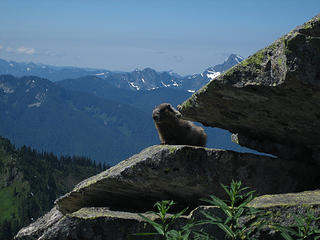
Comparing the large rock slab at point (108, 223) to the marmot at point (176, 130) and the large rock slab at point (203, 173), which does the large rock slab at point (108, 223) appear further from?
the marmot at point (176, 130)

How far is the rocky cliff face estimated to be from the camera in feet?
25.9

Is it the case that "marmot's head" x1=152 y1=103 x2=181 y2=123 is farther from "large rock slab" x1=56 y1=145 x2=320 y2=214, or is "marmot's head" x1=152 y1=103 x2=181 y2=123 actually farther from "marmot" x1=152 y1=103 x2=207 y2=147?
"large rock slab" x1=56 y1=145 x2=320 y2=214

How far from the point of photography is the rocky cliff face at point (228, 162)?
311 inches

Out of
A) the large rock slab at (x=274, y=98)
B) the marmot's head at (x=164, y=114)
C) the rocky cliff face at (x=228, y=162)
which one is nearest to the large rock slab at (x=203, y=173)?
the rocky cliff face at (x=228, y=162)

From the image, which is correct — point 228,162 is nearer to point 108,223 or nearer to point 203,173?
point 203,173

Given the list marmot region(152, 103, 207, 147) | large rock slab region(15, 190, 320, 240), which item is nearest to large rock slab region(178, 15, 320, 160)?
large rock slab region(15, 190, 320, 240)

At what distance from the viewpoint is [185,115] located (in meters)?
10.9

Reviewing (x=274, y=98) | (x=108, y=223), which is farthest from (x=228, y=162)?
(x=108, y=223)

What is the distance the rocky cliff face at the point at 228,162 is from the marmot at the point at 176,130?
3.44 metres

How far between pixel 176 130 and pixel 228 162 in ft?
17.8

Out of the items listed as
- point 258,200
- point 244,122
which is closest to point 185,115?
point 244,122

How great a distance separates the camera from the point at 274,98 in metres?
8.16

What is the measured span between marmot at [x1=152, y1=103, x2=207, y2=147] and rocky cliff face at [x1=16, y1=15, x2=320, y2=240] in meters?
3.44

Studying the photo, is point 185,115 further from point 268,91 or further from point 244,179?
point 268,91
